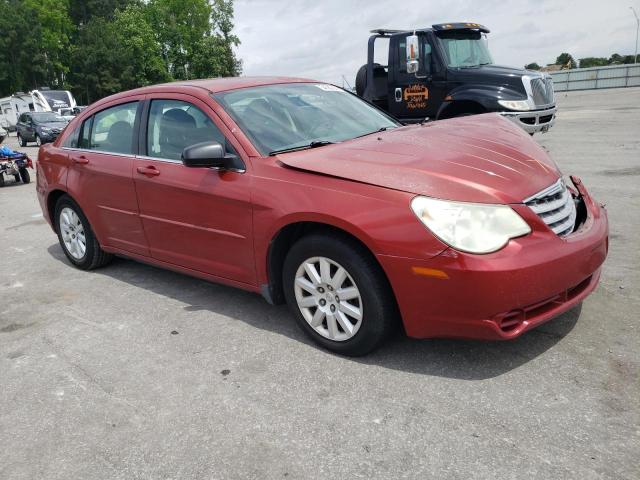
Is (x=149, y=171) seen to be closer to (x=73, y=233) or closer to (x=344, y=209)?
(x=73, y=233)

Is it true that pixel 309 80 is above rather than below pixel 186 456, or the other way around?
above

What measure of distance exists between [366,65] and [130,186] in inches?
281

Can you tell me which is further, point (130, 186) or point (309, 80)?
point (309, 80)

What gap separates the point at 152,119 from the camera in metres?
4.38

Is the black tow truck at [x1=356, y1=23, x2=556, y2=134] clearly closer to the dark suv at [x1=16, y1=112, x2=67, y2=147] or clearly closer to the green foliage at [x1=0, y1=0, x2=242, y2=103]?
the dark suv at [x1=16, y1=112, x2=67, y2=147]

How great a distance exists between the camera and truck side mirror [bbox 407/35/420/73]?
952 centimetres

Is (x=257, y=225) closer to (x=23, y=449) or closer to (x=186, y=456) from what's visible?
(x=186, y=456)

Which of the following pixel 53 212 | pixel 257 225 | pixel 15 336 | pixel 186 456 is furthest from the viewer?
pixel 53 212

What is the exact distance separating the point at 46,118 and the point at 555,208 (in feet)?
91.8

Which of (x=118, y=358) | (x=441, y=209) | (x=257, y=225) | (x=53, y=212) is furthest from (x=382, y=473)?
(x=53, y=212)

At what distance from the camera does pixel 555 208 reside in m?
3.10

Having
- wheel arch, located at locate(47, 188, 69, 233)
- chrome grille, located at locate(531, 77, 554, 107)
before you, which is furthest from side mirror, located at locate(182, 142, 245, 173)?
chrome grille, located at locate(531, 77, 554, 107)

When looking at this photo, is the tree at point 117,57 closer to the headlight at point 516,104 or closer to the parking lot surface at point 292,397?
the headlight at point 516,104

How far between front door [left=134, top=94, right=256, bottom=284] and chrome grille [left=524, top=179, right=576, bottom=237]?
1.68m
